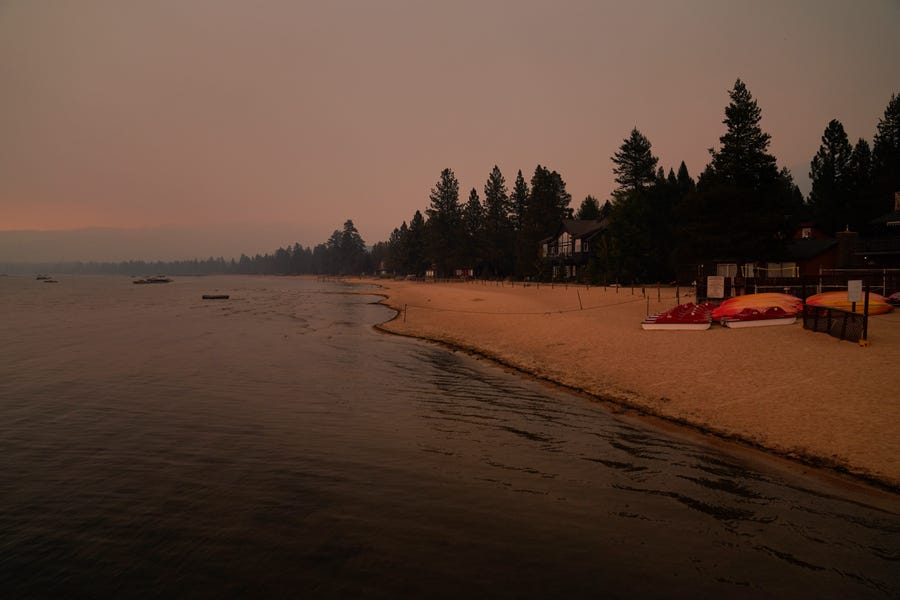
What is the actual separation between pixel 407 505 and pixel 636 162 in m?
78.8

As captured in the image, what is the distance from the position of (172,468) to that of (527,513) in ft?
25.9

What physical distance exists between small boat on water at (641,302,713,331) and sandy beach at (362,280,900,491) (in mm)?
584

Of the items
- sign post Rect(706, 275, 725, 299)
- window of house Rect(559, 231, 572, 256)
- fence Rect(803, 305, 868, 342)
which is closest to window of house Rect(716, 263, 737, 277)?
sign post Rect(706, 275, 725, 299)

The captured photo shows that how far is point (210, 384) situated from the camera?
63.0 feet

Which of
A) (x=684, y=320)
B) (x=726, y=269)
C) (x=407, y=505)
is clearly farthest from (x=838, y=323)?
(x=726, y=269)

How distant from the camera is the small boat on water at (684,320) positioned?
23.8m

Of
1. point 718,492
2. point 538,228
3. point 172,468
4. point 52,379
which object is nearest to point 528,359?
point 718,492

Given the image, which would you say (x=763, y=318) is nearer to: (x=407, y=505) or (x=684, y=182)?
(x=407, y=505)

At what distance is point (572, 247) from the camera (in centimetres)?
7969

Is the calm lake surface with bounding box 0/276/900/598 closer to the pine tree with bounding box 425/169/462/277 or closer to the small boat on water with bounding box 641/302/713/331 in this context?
the small boat on water with bounding box 641/302/713/331

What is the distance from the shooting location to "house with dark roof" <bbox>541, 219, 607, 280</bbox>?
76812 mm

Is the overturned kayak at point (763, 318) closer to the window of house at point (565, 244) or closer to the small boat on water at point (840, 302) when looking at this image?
the small boat on water at point (840, 302)

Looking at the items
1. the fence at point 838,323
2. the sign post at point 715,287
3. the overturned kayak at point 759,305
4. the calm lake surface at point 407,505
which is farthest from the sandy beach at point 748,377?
the sign post at point 715,287

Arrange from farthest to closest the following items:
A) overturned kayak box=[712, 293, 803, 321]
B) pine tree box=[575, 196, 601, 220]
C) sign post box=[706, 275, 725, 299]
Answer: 1. pine tree box=[575, 196, 601, 220]
2. sign post box=[706, 275, 725, 299]
3. overturned kayak box=[712, 293, 803, 321]
